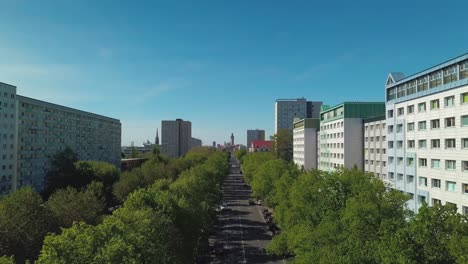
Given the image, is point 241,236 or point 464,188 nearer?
point 464,188

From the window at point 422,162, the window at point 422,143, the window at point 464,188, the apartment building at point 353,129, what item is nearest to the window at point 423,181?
the window at point 422,162

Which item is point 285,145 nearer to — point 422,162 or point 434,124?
point 422,162

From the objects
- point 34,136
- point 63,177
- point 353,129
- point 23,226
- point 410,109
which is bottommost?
point 23,226

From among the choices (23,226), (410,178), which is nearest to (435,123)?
(410,178)

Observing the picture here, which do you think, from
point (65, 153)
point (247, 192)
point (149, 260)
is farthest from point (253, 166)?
point (149, 260)

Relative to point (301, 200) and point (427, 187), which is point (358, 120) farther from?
point (301, 200)
